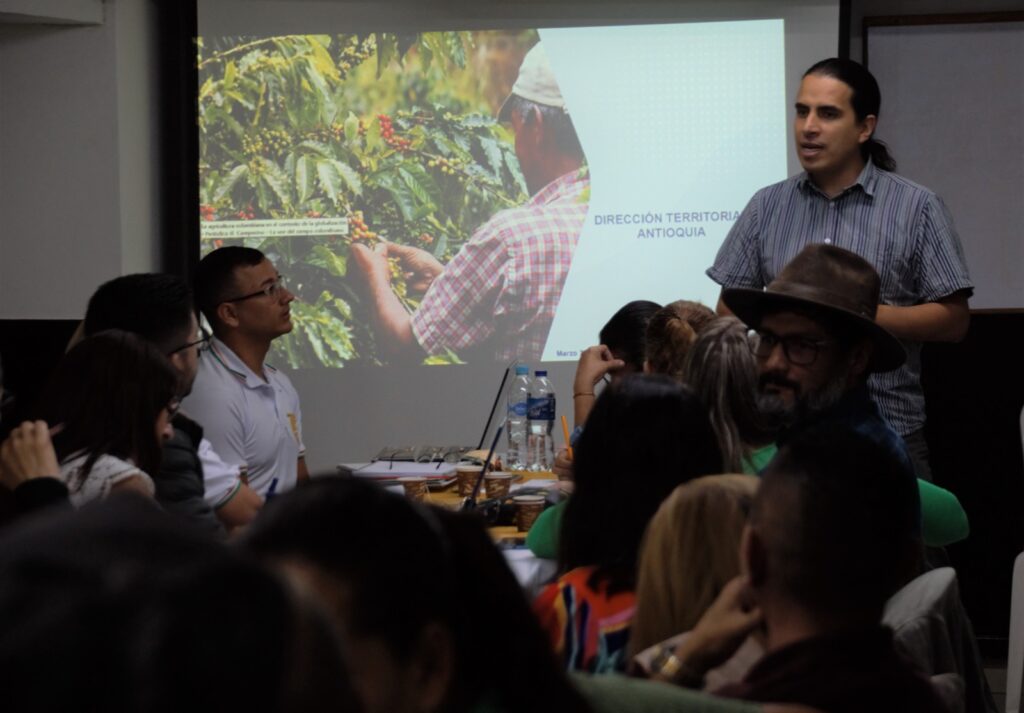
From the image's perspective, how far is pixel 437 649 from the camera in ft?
2.76

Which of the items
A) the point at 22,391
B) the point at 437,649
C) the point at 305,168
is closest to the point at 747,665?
the point at 437,649

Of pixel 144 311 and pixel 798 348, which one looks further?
pixel 144 311

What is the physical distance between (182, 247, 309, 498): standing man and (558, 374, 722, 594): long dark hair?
6.27ft

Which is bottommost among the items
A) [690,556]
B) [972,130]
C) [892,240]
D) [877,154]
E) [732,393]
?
[690,556]

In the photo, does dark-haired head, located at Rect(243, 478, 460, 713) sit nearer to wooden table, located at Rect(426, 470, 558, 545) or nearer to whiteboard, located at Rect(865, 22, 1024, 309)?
wooden table, located at Rect(426, 470, 558, 545)

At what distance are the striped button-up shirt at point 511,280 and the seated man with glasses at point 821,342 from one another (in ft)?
9.93

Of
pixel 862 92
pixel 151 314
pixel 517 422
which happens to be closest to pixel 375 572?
pixel 151 314

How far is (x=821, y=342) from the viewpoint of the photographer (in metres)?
2.47

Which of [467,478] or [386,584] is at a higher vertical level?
[386,584]

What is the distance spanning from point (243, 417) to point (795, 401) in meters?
1.87

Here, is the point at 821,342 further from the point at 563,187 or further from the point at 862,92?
the point at 563,187

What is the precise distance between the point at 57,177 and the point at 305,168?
1.04 m

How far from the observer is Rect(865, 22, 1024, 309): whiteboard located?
539 centimetres
